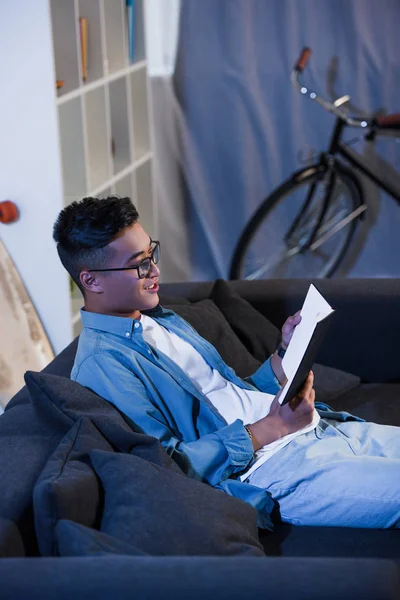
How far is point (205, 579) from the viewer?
50.2 inches

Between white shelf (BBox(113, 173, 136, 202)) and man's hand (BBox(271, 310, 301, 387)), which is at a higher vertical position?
man's hand (BBox(271, 310, 301, 387))

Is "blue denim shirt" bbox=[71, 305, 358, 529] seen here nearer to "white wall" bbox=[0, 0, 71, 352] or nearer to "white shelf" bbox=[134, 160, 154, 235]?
"white wall" bbox=[0, 0, 71, 352]

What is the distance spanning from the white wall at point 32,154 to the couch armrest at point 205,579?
2.13 metres

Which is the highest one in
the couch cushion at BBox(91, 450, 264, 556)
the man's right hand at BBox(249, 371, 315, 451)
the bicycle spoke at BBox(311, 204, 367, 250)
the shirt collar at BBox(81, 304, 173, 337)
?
the shirt collar at BBox(81, 304, 173, 337)

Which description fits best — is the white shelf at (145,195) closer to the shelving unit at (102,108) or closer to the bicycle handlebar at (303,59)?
the shelving unit at (102,108)

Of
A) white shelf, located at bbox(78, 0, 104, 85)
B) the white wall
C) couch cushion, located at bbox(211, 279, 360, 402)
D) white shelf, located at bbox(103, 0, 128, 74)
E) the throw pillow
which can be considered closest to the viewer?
the throw pillow

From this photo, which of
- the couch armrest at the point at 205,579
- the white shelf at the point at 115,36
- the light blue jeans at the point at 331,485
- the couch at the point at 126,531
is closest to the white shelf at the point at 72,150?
the white shelf at the point at 115,36

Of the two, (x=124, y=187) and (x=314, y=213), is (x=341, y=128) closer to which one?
(x=314, y=213)

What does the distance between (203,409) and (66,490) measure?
51cm

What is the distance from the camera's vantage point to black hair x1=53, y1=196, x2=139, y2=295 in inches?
80.0

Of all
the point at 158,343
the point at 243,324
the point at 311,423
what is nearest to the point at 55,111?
the point at 243,324

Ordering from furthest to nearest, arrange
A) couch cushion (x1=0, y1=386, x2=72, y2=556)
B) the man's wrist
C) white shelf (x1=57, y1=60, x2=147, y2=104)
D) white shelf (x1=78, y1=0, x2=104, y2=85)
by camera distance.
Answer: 1. white shelf (x1=78, y1=0, x2=104, y2=85)
2. white shelf (x1=57, y1=60, x2=147, y2=104)
3. the man's wrist
4. couch cushion (x1=0, y1=386, x2=72, y2=556)

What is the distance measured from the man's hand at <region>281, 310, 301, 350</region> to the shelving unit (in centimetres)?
145

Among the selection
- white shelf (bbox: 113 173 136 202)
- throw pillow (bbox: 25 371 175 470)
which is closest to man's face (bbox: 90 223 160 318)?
throw pillow (bbox: 25 371 175 470)
